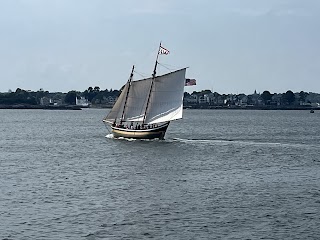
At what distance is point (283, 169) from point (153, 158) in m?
14.2

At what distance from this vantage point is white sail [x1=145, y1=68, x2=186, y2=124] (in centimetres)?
8419

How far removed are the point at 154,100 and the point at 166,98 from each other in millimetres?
2163

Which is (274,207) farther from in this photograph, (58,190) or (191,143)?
(191,143)

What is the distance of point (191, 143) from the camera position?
283 ft

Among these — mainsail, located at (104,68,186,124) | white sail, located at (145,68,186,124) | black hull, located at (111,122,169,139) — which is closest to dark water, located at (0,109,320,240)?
white sail, located at (145,68,186,124)

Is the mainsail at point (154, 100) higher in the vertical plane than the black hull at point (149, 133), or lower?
higher

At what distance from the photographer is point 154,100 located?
289 feet

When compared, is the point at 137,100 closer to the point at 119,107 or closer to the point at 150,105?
the point at 119,107

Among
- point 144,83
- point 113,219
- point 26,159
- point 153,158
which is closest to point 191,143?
point 144,83

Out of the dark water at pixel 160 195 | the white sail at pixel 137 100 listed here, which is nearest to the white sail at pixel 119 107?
the white sail at pixel 137 100

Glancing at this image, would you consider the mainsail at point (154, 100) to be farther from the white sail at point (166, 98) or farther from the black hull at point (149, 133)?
the black hull at point (149, 133)

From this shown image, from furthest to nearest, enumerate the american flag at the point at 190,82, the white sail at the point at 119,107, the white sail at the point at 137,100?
1. the white sail at the point at 119,107
2. the white sail at the point at 137,100
3. the american flag at the point at 190,82

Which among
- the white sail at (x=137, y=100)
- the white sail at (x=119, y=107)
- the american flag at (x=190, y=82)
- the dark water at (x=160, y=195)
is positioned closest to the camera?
the dark water at (x=160, y=195)

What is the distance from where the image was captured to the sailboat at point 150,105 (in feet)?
278
